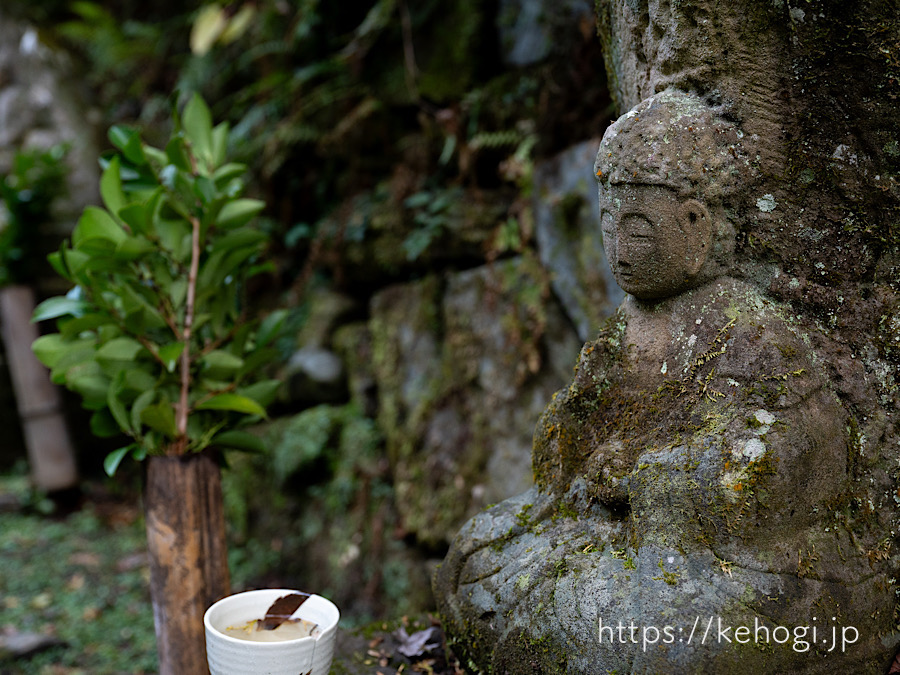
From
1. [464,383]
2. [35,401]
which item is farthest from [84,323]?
[35,401]

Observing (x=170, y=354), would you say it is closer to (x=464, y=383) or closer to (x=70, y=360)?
(x=70, y=360)

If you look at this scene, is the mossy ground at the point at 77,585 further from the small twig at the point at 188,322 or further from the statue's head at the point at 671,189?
the statue's head at the point at 671,189

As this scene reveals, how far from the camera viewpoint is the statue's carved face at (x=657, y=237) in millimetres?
1441

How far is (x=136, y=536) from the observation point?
17.1 ft

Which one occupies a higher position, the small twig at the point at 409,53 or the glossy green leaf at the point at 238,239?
the small twig at the point at 409,53

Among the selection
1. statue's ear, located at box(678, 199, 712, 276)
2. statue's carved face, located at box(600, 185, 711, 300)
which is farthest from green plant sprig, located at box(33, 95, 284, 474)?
statue's ear, located at box(678, 199, 712, 276)

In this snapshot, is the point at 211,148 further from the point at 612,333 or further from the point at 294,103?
the point at 294,103

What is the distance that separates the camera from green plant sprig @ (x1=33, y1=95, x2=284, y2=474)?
2129mm

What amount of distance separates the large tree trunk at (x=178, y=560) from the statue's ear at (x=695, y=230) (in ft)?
5.11

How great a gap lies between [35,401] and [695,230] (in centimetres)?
550

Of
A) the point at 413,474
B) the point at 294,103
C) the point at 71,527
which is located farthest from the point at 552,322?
the point at 71,527

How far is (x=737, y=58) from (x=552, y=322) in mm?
2023

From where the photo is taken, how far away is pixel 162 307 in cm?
227

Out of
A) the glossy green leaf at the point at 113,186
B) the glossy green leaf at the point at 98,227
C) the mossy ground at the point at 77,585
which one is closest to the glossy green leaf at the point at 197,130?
the glossy green leaf at the point at 113,186
